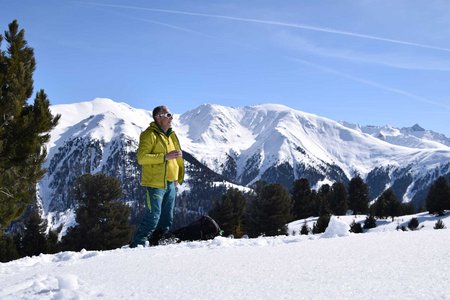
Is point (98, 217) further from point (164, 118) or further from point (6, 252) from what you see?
point (164, 118)

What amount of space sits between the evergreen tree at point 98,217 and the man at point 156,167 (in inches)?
961

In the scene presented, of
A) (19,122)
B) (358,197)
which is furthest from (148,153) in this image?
(358,197)

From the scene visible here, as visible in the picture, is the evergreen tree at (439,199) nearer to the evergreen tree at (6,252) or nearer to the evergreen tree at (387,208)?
the evergreen tree at (387,208)

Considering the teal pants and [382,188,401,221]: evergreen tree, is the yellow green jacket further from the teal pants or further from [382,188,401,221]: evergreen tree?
[382,188,401,221]: evergreen tree

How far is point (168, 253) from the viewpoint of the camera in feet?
16.9

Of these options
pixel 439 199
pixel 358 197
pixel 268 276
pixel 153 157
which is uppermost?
pixel 358 197

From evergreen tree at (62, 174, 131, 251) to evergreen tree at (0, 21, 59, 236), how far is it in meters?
20.4

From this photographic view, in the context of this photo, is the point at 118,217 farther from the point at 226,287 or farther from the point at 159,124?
the point at 226,287

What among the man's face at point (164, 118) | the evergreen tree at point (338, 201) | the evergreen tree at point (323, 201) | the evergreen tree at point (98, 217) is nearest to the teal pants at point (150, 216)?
the man's face at point (164, 118)

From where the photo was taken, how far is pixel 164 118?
7980 millimetres

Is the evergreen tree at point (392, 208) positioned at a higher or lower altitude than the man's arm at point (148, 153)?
lower

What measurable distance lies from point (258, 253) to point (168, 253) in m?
1.13

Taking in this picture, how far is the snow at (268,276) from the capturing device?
2871 millimetres

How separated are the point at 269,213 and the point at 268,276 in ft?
130
